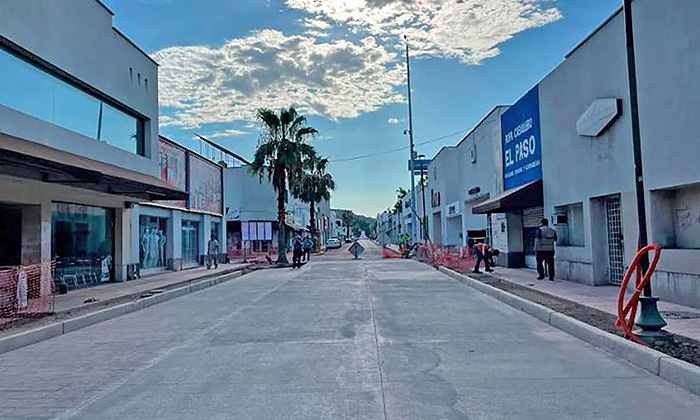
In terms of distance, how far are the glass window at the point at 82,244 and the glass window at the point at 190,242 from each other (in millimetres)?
7934

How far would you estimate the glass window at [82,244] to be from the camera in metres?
17.7

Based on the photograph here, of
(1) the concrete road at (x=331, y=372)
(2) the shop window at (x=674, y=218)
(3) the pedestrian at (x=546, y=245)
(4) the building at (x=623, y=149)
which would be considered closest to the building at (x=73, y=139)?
(1) the concrete road at (x=331, y=372)

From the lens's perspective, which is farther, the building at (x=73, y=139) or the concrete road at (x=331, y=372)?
the building at (x=73, y=139)

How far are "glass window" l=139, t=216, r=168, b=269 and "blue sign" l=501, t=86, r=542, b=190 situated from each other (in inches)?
602

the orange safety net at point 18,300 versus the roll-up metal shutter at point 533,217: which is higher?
the roll-up metal shutter at point 533,217

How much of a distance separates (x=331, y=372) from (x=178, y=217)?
21.7 metres

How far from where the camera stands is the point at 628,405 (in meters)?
5.70

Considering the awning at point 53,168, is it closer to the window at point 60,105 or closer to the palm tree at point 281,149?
the window at point 60,105

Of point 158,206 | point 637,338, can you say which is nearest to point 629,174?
point 637,338

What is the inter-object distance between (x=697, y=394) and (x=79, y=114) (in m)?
17.2

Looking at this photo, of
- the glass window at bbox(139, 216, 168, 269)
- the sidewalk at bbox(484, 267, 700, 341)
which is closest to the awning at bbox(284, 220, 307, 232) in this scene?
the glass window at bbox(139, 216, 168, 269)

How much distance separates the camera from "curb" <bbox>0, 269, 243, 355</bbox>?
30.8ft

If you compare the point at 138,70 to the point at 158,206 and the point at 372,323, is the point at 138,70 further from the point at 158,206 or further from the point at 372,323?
the point at 372,323

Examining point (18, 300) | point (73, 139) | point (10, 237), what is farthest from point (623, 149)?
point (10, 237)
